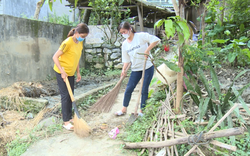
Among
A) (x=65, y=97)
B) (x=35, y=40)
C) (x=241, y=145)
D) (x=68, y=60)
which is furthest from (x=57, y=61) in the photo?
(x=35, y=40)

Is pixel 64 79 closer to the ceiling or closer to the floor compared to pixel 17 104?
closer to the ceiling

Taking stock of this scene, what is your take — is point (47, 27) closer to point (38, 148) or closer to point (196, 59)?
point (38, 148)

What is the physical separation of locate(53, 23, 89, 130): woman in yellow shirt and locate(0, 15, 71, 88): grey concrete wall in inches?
94.6

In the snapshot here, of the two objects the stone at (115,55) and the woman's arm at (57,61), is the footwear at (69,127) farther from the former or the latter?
the stone at (115,55)

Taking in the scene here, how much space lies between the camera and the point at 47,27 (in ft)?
18.4

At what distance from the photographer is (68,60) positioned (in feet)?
8.93

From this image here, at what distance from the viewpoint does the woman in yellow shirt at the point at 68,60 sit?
103 inches

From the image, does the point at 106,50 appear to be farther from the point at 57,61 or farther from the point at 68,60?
the point at 57,61

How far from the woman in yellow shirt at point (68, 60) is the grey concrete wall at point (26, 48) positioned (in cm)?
240

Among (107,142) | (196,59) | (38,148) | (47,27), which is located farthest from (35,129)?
(47,27)

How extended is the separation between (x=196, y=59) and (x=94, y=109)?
1909 mm

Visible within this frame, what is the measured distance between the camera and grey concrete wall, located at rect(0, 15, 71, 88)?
172 inches

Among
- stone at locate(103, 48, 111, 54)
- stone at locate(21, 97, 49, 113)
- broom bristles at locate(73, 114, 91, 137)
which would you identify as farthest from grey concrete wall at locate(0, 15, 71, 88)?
broom bristles at locate(73, 114, 91, 137)

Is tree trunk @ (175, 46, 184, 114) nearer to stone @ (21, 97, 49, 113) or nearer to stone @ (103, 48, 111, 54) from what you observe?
stone @ (21, 97, 49, 113)
